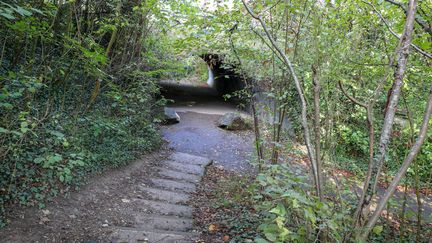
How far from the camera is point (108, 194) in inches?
201

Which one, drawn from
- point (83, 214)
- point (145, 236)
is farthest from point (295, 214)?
point (83, 214)

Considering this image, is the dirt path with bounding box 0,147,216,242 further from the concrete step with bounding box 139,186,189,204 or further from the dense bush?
the dense bush

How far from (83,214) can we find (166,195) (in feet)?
5.19

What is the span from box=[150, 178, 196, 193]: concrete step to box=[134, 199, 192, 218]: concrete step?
0.66 meters

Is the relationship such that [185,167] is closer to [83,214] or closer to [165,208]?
[165,208]

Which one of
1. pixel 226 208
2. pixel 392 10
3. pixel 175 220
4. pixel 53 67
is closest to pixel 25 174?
pixel 53 67

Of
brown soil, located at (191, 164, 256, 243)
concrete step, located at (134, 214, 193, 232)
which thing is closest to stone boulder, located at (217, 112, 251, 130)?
brown soil, located at (191, 164, 256, 243)

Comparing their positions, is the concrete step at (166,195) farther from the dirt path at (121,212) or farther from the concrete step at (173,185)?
the concrete step at (173,185)

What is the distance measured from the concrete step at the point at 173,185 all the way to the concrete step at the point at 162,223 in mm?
1114

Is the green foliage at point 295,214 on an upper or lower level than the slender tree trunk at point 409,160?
lower

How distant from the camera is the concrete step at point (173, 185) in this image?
19.6 ft

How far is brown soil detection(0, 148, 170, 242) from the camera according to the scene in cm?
367

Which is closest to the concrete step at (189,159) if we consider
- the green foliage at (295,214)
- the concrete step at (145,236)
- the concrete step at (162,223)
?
the concrete step at (162,223)

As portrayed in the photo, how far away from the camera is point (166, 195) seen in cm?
562
